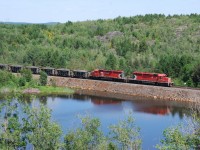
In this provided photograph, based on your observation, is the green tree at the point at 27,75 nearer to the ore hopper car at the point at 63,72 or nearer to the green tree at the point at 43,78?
the green tree at the point at 43,78

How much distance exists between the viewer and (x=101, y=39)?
112m

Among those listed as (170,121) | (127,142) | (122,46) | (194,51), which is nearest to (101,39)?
(122,46)

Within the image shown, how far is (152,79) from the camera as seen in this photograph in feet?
230

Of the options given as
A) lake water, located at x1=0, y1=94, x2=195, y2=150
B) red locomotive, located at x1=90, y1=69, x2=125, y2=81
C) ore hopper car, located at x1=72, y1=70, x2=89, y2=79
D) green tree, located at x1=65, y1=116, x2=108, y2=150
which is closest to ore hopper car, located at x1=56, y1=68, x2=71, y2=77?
ore hopper car, located at x1=72, y1=70, x2=89, y2=79

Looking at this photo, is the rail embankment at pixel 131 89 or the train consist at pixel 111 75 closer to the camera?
the rail embankment at pixel 131 89

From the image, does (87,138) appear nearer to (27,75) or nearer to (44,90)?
(44,90)

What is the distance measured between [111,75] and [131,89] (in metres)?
5.99

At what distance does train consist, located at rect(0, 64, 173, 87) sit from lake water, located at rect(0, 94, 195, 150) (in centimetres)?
587

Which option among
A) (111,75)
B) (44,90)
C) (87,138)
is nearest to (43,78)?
(44,90)

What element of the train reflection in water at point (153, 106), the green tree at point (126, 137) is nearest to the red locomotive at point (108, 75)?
the train reflection in water at point (153, 106)

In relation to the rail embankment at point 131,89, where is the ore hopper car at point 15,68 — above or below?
above

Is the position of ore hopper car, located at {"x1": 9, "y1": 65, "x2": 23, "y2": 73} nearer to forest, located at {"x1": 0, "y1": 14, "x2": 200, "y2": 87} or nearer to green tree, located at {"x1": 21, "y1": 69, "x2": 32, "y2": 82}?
forest, located at {"x1": 0, "y1": 14, "x2": 200, "y2": 87}

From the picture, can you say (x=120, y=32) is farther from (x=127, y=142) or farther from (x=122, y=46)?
(x=127, y=142)

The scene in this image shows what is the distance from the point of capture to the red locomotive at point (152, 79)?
68312 mm
